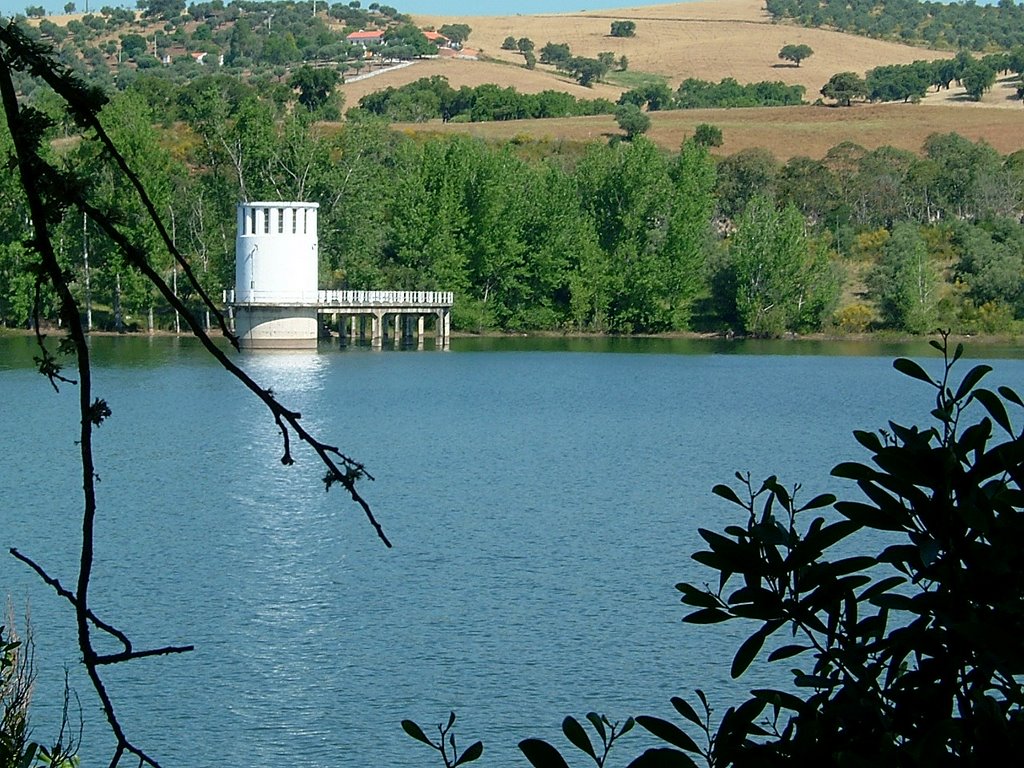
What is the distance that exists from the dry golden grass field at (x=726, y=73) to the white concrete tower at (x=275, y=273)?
39591 millimetres

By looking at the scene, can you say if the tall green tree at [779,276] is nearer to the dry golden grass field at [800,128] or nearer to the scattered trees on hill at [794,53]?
the dry golden grass field at [800,128]

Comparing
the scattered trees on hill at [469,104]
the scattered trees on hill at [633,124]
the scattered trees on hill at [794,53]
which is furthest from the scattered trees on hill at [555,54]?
the scattered trees on hill at [633,124]

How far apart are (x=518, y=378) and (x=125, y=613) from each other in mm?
34580

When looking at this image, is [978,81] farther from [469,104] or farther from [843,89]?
[469,104]

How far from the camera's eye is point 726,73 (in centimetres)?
15588

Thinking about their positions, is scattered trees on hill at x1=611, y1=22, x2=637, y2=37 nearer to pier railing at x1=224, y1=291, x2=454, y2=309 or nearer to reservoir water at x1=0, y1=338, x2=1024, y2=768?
pier railing at x1=224, y1=291, x2=454, y2=309

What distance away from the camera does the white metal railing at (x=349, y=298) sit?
2435 inches

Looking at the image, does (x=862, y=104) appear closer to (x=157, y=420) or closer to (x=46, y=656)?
(x=157, y=420)

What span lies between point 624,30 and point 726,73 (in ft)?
73.2

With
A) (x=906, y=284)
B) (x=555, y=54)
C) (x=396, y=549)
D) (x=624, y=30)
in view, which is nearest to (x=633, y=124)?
(x=906, y=284)

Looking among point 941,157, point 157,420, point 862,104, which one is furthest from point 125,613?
point 862,104

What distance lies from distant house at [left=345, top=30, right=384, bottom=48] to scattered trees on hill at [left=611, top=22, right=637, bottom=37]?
2627 cm

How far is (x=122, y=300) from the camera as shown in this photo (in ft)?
225

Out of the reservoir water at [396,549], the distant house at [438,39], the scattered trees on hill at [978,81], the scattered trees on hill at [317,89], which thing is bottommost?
the reservoir water at [396,549]
